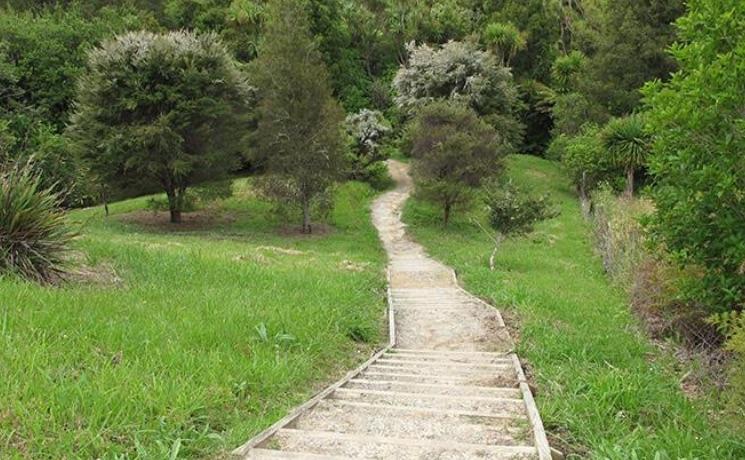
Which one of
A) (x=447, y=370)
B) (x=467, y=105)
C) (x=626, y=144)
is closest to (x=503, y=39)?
(x=467, y=105)

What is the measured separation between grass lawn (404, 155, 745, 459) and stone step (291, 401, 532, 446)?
0.41m

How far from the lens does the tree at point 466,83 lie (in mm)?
31328

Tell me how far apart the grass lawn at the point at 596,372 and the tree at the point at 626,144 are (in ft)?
36.5

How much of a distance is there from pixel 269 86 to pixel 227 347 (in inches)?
709

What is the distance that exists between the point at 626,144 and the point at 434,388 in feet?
75.6

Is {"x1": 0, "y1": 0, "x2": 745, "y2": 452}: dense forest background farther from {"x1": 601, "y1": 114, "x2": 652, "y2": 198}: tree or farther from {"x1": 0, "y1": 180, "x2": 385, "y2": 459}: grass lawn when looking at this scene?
{"x1": 0, "y1": 180, "x2": 385, "y2": 459}: grass lawn

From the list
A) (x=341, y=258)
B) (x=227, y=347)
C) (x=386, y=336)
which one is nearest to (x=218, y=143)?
(x=341, y=258)

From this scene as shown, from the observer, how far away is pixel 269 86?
867 inches

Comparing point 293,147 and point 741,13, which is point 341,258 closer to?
point 293,147

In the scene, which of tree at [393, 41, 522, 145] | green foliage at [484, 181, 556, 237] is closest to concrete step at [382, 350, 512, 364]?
green foliage at [484, 181, 556, 237]

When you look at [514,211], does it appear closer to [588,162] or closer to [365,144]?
[588,162]

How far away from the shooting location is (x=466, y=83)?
104ft

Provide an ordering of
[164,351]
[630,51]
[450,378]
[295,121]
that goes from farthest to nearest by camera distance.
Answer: [630,51]
[295,121]
[450,378]
[164,351]

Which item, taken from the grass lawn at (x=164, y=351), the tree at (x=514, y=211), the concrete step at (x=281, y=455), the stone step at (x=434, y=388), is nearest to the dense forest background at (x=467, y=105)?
the tree at (x=514, y=211)
